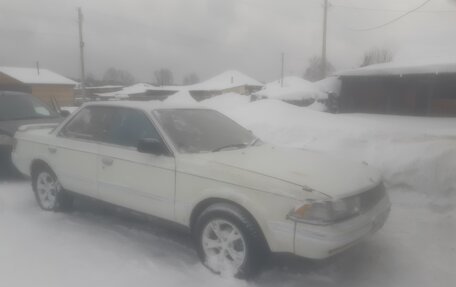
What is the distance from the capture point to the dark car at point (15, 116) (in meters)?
6.88

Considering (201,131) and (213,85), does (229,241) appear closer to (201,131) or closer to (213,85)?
(201,131)

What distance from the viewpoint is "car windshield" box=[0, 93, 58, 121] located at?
7535 mm

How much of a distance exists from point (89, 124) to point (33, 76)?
44.8 metres

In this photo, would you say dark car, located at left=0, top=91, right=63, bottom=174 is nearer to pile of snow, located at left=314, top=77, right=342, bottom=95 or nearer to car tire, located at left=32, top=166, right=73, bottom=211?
car tire, located at left=32, top=166, right=73, bottom=211

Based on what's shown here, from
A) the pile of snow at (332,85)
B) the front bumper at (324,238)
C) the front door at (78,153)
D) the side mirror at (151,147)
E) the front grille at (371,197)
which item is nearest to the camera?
the front bumper at (324,238)

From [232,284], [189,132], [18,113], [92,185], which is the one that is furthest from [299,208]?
[18,113]

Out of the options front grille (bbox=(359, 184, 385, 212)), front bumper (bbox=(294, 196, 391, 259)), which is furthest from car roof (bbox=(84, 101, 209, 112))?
front grille (bbox=(359, 184, 385, 212))

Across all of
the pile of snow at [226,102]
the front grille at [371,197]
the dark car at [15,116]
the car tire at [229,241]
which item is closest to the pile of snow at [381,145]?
the front grille at [371,197]

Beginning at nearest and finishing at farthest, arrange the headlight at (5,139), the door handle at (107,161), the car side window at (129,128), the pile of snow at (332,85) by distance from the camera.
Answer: the car side window at (129,128) < the door handle at (107,161) < the headlight at (5,139) < the pile of snow at (332,85)

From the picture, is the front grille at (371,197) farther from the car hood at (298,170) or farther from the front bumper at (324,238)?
the front bumper at (324,238)

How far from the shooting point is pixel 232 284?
3500mm

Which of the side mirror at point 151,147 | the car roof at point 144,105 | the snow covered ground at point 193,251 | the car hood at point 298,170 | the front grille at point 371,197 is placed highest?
the car roof at point 144,105

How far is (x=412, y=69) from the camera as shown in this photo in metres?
17.3

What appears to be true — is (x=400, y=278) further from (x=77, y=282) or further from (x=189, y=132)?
(x=77, y=282)
